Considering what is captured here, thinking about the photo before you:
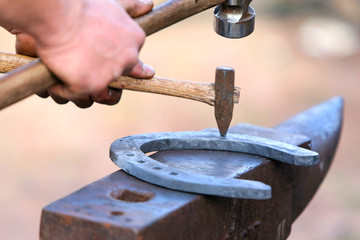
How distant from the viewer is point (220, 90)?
1870 millimetres

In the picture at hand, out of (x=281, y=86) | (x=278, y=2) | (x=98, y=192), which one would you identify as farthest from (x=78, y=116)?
(x=278, y=2)

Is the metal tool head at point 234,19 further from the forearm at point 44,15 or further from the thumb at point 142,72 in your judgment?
the forearm at point 44,15

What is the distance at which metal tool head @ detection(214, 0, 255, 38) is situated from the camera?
2.06 meters

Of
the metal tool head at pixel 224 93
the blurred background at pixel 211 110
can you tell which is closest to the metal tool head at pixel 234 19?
the metal tool head at pixel 224 93

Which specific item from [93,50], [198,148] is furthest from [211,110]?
[93,50]

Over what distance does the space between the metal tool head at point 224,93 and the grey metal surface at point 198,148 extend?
0.30 feet

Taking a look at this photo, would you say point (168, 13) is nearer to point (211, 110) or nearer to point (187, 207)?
point (187, 207)

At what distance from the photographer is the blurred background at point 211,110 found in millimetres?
4574

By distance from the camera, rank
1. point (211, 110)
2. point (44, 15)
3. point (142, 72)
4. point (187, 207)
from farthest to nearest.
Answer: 1. point (211, 110)
2. point (142, 72)
3. point (187, 207)
4. point (44, 15)

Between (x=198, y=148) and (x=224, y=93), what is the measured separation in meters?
0.20

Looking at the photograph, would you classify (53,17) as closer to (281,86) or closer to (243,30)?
(243,30)

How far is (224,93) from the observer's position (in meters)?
1.87

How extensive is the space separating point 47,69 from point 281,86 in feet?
18.7

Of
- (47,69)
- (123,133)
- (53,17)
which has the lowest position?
(123,133)
